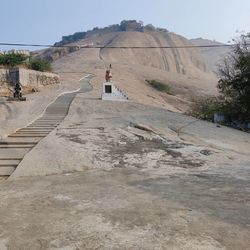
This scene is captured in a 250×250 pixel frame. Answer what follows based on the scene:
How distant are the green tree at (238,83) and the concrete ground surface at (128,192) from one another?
6.39 m

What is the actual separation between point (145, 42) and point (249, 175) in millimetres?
90984

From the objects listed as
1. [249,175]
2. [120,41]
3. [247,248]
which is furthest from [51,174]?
[120,41]

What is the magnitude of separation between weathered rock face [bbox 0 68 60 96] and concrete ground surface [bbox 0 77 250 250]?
11934mm

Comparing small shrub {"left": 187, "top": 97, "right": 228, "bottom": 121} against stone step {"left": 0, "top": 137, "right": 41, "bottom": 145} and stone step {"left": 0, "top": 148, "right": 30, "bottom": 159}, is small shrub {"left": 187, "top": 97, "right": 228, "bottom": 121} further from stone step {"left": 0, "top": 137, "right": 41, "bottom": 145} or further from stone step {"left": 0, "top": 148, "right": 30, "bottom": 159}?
stone step {"left": 0, "top": 148, "right": 30, "bottom": 159}

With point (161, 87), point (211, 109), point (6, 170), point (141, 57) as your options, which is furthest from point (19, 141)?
point (141, 57)

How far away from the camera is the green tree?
18.9 metres

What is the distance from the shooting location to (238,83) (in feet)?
63.8

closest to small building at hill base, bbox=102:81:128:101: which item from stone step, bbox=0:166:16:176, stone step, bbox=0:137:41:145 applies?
stone step, bbox=0:137:41:145

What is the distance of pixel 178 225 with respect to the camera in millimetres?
5215

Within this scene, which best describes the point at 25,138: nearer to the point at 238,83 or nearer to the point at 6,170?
the point at 6,170

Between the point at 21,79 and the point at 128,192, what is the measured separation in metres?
19.3

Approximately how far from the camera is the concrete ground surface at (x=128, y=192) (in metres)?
4.89

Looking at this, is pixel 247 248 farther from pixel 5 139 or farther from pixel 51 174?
pixel 5 139

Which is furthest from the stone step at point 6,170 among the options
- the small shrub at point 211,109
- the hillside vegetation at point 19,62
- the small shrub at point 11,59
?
the small shrub at point 11,59
